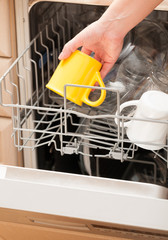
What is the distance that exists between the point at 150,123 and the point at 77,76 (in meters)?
0.18

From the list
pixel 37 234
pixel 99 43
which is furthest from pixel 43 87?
pixel 37 234

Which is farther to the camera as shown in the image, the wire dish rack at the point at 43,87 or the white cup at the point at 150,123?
the wire dish rack at the point at 43,87

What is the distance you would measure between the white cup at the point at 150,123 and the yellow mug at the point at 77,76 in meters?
0.10

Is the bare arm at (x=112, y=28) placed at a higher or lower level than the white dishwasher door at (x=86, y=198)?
higher

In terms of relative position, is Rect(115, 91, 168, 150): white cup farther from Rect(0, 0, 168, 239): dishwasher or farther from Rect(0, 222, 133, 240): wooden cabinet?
Rect(0, 222, 133, 240): wooden cabinet

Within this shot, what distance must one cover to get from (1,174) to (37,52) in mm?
352

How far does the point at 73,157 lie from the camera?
1371 millimetres

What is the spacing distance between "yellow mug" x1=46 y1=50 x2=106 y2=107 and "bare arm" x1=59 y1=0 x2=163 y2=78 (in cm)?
3

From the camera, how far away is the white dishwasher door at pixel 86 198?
83cm

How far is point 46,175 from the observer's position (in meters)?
0.89

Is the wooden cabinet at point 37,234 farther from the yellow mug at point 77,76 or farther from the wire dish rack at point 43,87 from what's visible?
the yellow mug at point 77,76

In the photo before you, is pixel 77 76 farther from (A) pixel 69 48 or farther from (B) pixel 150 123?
(B) pixel 150 123

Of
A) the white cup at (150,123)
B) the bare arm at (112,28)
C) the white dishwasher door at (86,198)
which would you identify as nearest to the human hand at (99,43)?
the bare arm at (112,28)

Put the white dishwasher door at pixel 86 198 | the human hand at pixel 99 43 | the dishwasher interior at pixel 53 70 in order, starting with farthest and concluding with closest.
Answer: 1. the dishwasher interior at pixel 53 70
2. the human hand at pixel 99 43
3. the white dishwasher door at pixel 86 198
